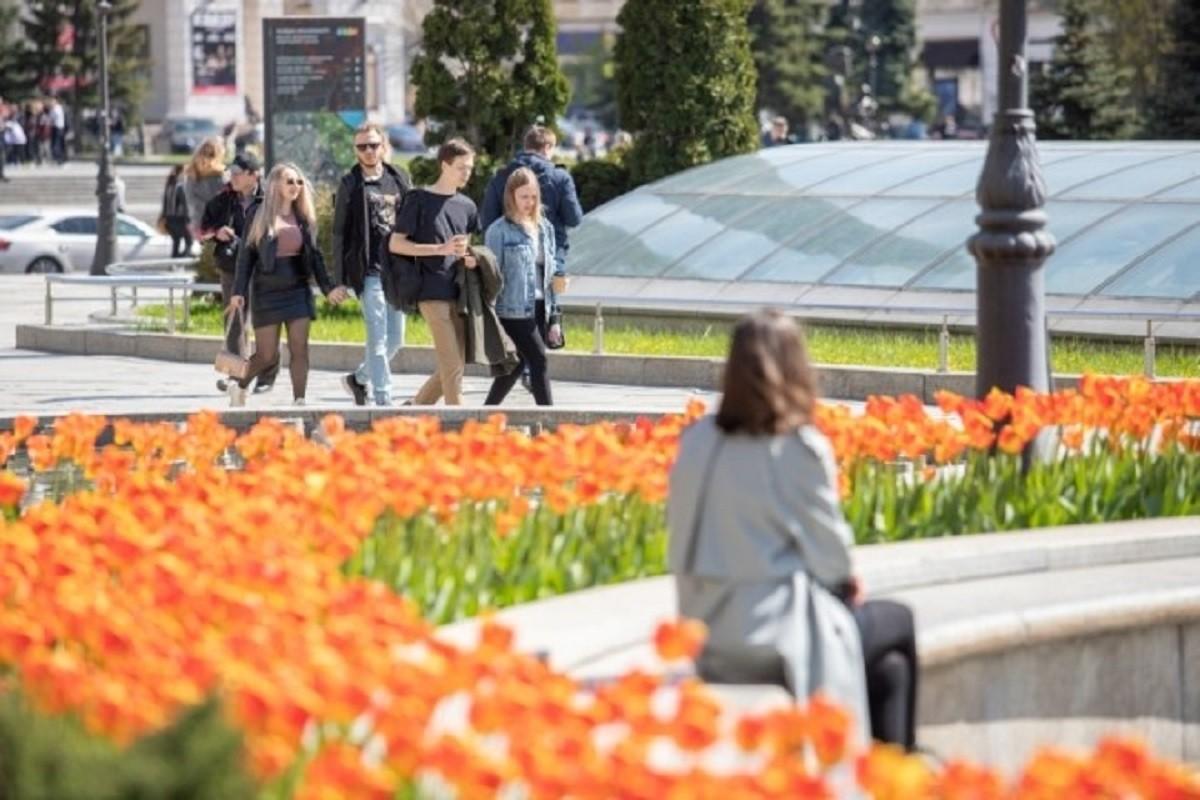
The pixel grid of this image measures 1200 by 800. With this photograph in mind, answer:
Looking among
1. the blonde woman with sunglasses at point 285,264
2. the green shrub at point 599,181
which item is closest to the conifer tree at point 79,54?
the green shrub at point 599,181

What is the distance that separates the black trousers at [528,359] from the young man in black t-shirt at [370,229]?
1124mm

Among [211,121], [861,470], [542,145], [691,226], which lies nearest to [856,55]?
[211,121]

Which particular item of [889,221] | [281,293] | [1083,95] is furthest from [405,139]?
[281,293]

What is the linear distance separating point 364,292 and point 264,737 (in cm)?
1202

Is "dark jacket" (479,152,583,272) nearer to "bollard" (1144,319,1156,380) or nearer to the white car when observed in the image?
"bollard" (1144,319,1156,380)

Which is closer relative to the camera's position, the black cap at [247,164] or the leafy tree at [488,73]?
Answer: the black cap at [247,164]

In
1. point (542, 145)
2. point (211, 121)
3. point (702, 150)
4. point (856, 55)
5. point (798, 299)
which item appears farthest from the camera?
point (856, 55)

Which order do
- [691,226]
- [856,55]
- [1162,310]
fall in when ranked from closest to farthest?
[1162,310]
[691,226]
[856,55]

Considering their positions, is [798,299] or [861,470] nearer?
[861,470]

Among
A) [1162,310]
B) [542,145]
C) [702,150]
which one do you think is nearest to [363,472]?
[542,145]

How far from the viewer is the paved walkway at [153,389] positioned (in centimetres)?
1925

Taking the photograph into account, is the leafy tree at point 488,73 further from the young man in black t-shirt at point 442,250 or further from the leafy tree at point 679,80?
the young man in black t-shirt at point 442,250

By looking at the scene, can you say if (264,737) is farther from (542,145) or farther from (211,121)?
(211,121)

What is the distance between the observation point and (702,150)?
3394 cm
